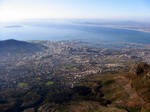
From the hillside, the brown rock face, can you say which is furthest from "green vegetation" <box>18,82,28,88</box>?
the brown rock face

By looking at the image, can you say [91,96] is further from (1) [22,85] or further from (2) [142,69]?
(1) [22,85]

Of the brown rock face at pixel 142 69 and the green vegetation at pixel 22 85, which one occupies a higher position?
the brown rock face at pixel 142 69

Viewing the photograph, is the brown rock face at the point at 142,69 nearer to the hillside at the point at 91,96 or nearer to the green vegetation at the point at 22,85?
the hillside at the point at 91,96

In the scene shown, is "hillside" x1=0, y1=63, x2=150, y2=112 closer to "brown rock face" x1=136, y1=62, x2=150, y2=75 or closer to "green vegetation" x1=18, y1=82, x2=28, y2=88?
"brown rock face" x1=136, y1=62, x2=150, y2=75

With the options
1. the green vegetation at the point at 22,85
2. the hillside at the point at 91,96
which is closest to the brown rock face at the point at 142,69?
the hillside at the point at 91,96

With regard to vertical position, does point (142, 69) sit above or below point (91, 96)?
above

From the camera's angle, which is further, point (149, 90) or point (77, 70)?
point (77, 70)

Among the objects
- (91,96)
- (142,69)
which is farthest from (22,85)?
(142,69)

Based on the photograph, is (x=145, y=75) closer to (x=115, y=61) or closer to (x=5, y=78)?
(x=5, y=78)

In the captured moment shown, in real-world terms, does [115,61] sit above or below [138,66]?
below

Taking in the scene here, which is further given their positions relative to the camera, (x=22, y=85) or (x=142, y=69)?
(x=22, y=85)

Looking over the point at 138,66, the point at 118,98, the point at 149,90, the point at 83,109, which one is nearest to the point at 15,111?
the point at 83,109
